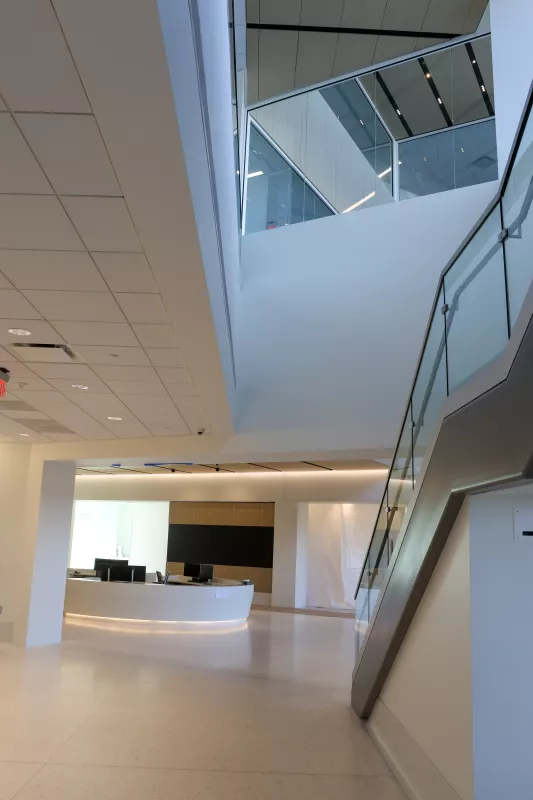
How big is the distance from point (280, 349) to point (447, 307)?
18.9ft

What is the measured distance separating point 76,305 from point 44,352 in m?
1.34

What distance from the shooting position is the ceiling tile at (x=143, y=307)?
175 inches

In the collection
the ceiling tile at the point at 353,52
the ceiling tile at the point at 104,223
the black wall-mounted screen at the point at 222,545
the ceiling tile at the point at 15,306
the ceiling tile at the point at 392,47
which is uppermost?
the ceiling tile at the point at 392,47

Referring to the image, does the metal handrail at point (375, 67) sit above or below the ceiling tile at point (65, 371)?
above

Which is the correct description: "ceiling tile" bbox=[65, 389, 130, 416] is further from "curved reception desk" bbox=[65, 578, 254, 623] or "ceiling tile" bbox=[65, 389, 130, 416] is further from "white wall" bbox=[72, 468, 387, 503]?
"white wall" bbox=[72, 468, 387, 503]

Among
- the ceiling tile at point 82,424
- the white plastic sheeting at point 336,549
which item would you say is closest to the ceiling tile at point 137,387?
the ceiling tile at point 82,424

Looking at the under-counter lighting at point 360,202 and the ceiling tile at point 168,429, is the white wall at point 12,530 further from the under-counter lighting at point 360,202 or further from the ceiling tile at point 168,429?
the under-counter lighting at point 360,202

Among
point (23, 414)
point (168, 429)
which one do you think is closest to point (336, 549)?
point (168, 429)

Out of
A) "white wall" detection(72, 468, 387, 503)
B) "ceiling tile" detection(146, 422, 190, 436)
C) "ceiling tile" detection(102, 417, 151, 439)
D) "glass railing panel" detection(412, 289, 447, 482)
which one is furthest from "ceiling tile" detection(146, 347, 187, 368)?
"white wall" detection(72, 468, 387, 503)

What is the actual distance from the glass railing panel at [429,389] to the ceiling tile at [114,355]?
240 centimetres

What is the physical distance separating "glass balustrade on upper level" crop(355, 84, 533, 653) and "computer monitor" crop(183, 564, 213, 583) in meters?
9.72

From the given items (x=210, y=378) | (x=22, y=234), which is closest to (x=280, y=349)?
(x=210, y=378)

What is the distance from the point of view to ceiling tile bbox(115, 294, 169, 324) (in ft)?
14.6

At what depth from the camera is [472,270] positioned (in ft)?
12.6
